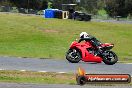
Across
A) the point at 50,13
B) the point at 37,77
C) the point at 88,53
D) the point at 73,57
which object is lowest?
the point at 50,13

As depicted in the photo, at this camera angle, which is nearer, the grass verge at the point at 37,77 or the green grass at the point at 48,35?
the grass verge at the point at 37,77

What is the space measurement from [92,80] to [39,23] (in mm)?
36154

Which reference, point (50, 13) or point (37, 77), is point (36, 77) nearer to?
point (37, 77)

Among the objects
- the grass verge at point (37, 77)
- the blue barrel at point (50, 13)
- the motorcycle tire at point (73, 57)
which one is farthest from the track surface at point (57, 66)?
the blue barrel at point (50, 13)

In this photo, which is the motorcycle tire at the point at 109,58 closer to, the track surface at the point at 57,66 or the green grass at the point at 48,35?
the track surface at the point at 57,66

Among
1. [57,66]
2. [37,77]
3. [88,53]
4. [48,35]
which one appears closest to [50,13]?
[48,35]

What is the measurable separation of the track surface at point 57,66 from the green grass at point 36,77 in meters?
1.28

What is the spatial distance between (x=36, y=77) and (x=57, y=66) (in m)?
3.61

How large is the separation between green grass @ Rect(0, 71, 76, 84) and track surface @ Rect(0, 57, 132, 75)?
1.28 m

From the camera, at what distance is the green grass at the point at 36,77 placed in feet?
41.4

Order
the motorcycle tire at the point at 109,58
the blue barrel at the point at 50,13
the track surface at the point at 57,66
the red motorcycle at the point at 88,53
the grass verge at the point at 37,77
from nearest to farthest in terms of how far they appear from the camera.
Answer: the grass verge at the point at 37,77 → the track surface at the point at 57,66 → the motorcycle tire at the point at 109,58 → the red motorcycle at the point at 88,53 → the blue barrel at the point at 50,13

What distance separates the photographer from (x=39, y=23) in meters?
47.0

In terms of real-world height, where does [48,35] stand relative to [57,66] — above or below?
below

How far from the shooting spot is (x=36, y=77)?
13.7 m
